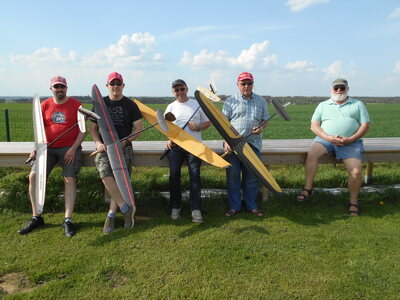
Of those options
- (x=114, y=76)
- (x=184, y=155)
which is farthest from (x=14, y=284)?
(x=114, y=76)

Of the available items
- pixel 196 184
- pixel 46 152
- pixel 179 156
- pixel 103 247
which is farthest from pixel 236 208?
pixel 46 152

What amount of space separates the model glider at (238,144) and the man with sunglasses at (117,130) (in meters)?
0.87

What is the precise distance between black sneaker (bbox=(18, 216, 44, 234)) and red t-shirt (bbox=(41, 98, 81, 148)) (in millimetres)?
889

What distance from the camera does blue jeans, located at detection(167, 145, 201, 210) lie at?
4.02 metres

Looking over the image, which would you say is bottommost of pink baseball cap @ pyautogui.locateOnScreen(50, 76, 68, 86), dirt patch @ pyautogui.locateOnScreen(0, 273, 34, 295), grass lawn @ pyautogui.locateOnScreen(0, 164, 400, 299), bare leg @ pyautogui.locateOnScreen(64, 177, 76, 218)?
dirt patch @ pyautogui.locateOnScreen(0, 273, 34, 295)

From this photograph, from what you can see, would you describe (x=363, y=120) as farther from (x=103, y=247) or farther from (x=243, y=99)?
(x=103, y=247)

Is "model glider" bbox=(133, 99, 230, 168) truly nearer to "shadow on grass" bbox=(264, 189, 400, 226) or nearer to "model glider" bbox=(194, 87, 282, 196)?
"model glider" bbox=(194, 87, 282, 196)

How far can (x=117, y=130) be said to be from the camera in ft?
13.1

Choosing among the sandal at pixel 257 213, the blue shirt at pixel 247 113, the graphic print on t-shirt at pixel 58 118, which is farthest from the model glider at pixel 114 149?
the sandal at pixel 257 213

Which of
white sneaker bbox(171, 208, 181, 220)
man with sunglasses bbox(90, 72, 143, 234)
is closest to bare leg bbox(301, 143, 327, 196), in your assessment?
white sneaker bbox(171, 208, 181, 220)

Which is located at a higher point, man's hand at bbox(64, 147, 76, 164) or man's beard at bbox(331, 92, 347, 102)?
man's beard at bbox(331, 92, 347, 102)

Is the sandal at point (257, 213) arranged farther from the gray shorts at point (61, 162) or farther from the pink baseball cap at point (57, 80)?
the pink baseball cap at point (57, 80)

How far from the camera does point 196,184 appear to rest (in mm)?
4020

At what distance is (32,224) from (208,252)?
2.11 metres
